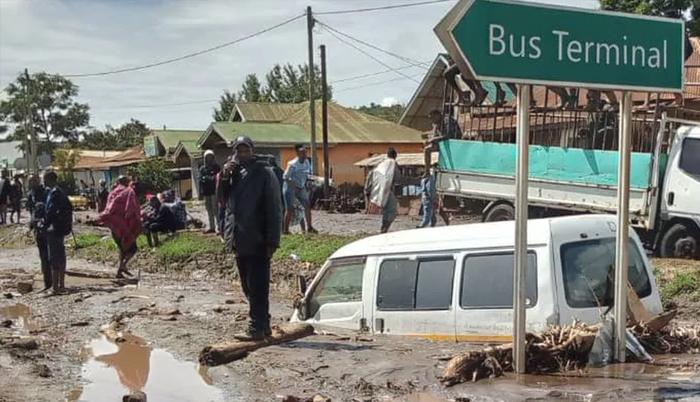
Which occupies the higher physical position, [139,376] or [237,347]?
[237,347]

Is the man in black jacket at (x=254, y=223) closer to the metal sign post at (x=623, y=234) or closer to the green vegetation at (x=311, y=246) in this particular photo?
the metal sign post at (x=623, y=234)

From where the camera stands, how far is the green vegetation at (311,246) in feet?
47.5

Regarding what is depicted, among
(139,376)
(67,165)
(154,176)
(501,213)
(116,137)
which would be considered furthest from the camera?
(116,137)

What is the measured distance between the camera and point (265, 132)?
36094 millimetres

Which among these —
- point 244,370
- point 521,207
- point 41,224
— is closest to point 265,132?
point 41,224

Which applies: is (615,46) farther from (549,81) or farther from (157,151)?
(157,151)

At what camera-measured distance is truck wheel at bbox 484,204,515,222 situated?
14539 millimetres

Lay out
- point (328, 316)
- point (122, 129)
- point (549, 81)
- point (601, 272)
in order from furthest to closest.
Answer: point (122, 129), point (328, 316), point (601, 272), point (549, 81)

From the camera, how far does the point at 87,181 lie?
184 feet

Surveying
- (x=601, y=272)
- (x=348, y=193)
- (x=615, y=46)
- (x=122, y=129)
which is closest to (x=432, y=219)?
(x=601, y=272)

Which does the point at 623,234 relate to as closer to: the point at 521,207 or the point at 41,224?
the point at 521,207

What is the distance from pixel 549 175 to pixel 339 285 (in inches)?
266

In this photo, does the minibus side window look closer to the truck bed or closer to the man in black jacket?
the man in black jacket

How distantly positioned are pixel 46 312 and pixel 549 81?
8174mm
